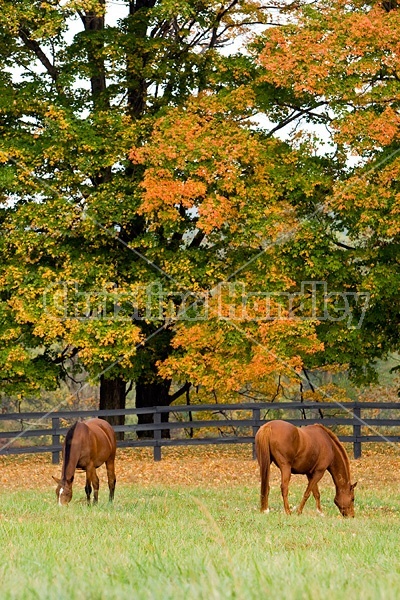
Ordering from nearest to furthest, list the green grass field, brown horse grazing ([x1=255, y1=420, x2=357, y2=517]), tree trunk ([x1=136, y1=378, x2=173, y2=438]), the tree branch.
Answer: the green grass field → brown horse grazing ([x1=255, y1=420, x2=357, y2=517]) → the tree branch → tree trunk ([x1=136, y1=378, x2=173, y2=438])

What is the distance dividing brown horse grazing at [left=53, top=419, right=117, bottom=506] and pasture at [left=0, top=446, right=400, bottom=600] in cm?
33

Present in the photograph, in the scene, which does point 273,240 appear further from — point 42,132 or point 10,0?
point 10,0

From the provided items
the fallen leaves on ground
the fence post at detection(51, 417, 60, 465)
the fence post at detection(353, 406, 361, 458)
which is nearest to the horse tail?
the fallen leaves on ground

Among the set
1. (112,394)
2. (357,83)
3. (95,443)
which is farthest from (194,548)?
(112,394)

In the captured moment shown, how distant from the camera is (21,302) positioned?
72.8ft

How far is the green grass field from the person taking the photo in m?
4.31

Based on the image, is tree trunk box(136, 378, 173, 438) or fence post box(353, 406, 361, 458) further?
tree trunk box(136, 378, 173, 438)

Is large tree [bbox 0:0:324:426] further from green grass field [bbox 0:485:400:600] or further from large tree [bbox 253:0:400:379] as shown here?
green grass field [bbox 0:485:400:600]

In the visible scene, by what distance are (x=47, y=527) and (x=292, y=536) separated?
2.50m

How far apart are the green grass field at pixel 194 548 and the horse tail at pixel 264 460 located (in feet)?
0.92

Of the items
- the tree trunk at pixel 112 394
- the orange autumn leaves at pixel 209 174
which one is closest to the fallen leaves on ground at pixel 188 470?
the tree trunk at pixel 112 394

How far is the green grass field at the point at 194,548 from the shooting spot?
14.1 feet

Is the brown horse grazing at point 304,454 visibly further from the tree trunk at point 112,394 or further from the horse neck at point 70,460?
the tree trunk at point 112,394

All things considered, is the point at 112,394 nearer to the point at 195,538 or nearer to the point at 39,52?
the point at 39,52
